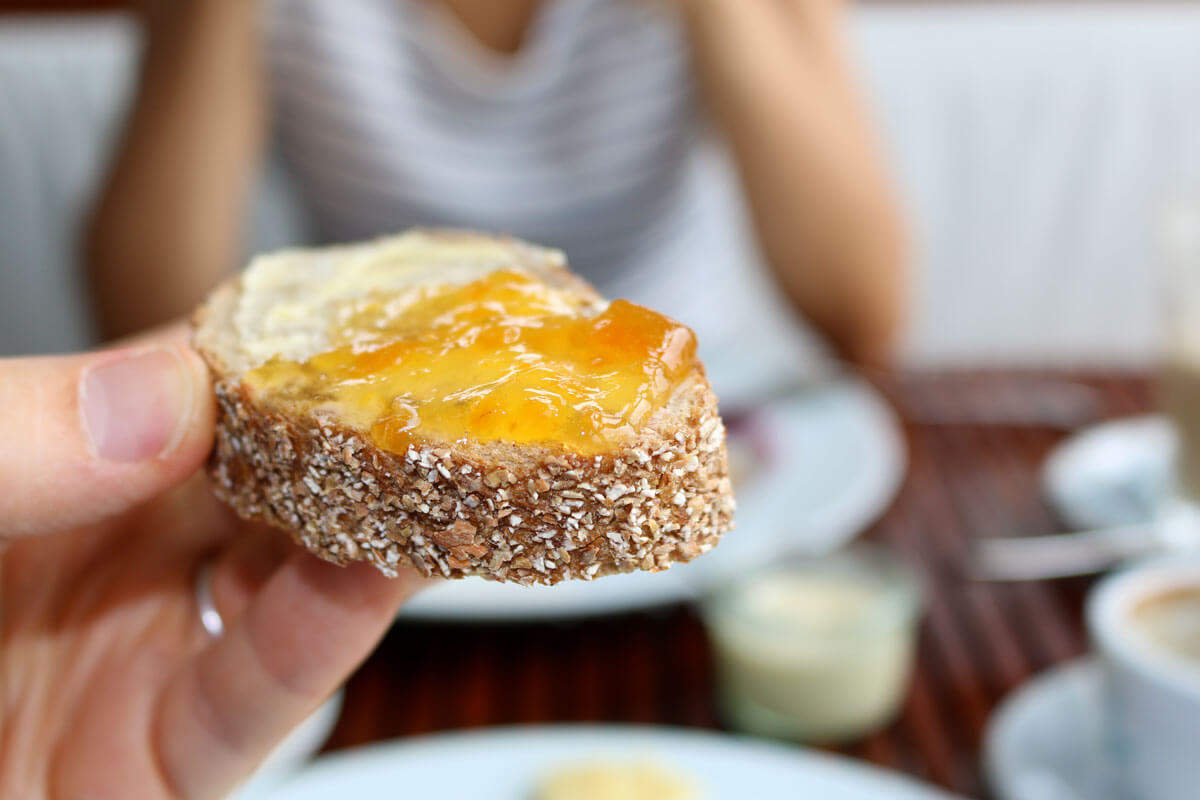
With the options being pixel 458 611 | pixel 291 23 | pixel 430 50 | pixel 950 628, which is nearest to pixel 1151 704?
pixel 950 628

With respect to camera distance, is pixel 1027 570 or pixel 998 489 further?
pixel 998 489

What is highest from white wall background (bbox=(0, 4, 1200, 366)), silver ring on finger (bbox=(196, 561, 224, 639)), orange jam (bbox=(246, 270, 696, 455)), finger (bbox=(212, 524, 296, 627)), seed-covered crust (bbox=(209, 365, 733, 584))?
orange jam (bbox=(246, 270, 696, 455))

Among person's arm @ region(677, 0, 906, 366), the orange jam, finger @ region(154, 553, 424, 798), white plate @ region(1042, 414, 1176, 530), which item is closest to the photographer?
the orange jam

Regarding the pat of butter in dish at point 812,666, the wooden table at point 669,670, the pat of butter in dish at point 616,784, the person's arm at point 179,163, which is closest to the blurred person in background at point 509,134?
the person's arm at point 179,163

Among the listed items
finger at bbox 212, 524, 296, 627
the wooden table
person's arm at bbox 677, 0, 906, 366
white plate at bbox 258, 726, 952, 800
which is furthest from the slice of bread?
person's arm at bbox 677, 0, 906, 366

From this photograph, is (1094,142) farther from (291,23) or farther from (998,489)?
(291,23)

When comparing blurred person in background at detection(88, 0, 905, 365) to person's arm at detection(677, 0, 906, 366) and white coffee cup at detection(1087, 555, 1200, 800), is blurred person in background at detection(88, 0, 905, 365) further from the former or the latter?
white coffee cup at detection(1087, 555, 1200, 800)
